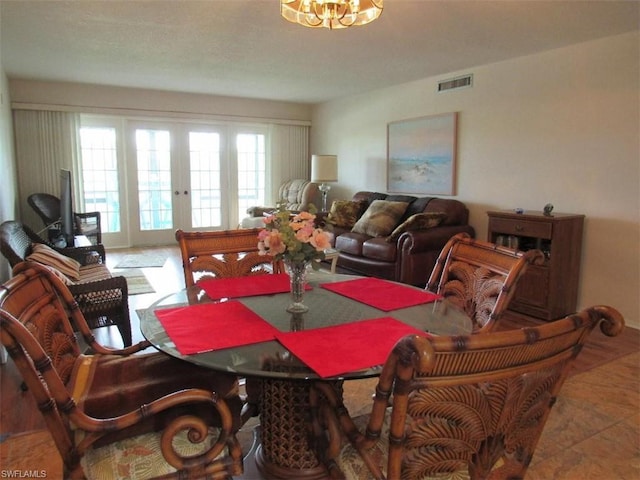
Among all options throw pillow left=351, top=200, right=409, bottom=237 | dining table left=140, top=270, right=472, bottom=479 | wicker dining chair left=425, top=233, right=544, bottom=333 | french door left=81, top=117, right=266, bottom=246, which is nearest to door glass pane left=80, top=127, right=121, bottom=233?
french door left=81, top=117, right=266, bottom=246

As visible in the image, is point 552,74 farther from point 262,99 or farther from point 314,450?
point 262,99

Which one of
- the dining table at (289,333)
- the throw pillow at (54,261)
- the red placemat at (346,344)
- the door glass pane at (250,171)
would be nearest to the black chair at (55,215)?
the throw pillow at (54,261)

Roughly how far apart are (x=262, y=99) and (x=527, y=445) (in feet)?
22.5

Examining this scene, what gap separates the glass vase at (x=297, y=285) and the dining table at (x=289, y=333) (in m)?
0.03

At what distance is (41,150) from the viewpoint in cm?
603

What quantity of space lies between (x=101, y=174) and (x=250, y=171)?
2.27 meters

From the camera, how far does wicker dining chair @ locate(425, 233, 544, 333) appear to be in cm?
172

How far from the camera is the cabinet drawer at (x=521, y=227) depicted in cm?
367

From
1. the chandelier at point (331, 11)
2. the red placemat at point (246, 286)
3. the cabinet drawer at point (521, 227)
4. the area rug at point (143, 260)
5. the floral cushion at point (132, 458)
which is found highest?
the chandelier at point (331, 11)

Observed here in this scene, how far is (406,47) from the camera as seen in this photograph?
4.00 meters

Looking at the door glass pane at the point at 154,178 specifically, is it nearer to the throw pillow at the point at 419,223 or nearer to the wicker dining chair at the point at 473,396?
the throw pillow at the point at 419,223

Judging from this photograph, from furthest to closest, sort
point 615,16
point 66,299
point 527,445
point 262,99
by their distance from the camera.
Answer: point 262,99
point 615,16
point 66,299
point 527,445

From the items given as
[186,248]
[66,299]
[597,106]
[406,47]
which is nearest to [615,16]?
[597,106]

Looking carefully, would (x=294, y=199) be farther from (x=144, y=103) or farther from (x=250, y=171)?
(x=144, y=103)
